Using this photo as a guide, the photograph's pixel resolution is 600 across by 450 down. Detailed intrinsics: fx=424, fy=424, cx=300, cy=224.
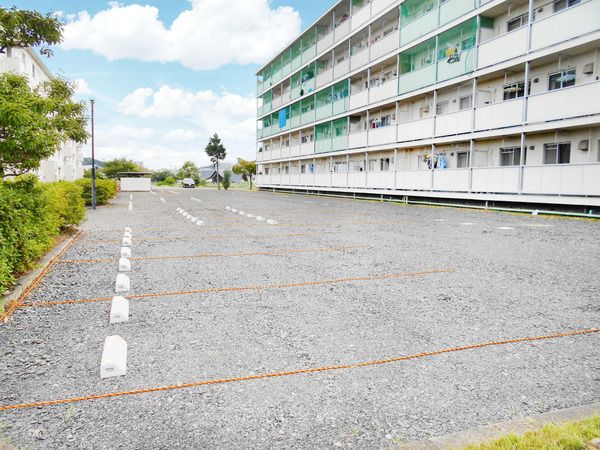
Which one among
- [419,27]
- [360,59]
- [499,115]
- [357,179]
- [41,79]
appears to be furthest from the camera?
[41,79]

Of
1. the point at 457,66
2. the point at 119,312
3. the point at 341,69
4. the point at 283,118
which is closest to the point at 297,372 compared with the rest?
the point at 119,312

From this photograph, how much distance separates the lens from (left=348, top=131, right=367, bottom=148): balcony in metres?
27.4

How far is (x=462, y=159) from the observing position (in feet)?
66.8

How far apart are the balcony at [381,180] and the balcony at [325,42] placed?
12.7 metres

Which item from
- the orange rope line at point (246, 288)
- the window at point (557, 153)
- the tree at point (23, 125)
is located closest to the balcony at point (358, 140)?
the window at point (557, 153)

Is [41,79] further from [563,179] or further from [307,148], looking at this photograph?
[563,179]

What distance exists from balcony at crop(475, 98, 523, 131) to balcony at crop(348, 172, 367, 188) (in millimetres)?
9723

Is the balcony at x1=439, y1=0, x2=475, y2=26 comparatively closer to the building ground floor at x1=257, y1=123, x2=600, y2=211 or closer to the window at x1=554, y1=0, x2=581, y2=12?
the window at x1=554, y1=0, x2=581, y2=12

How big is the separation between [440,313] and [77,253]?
255 inches

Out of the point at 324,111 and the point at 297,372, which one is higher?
the point at 324,111

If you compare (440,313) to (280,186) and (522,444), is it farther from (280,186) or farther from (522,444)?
(280,186)

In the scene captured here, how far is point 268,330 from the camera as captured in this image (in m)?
3.84

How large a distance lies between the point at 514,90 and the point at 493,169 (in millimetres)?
3705

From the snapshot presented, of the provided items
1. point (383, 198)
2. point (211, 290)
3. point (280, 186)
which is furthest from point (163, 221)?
point (280, 186)
